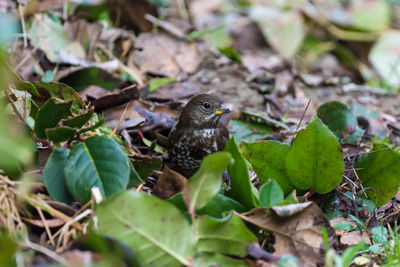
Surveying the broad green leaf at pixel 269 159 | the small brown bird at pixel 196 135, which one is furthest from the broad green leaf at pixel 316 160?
the small brown bird at pixel 196 135

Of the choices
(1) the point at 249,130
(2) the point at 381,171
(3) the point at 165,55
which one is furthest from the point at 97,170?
(3) the point at 165,55

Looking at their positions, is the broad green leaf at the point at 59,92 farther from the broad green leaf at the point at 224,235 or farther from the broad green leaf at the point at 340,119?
the broad green leaf at the point at 340,119

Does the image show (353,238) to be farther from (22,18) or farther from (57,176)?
(22,18)

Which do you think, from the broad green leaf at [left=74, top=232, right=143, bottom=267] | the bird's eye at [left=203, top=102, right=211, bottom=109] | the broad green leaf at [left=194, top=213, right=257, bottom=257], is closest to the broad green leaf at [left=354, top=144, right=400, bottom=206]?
the broad green leaf at [left=194, top=213, right=257, bottom=257]

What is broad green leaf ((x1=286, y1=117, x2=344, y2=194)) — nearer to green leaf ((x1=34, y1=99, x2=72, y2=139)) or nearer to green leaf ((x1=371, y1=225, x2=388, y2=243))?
green leaf ((x1=371, y1=225, x2=388, y2=243))

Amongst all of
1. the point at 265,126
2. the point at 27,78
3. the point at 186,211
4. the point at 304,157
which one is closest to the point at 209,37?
the point at 265,126

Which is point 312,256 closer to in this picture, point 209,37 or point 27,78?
point 27,78
